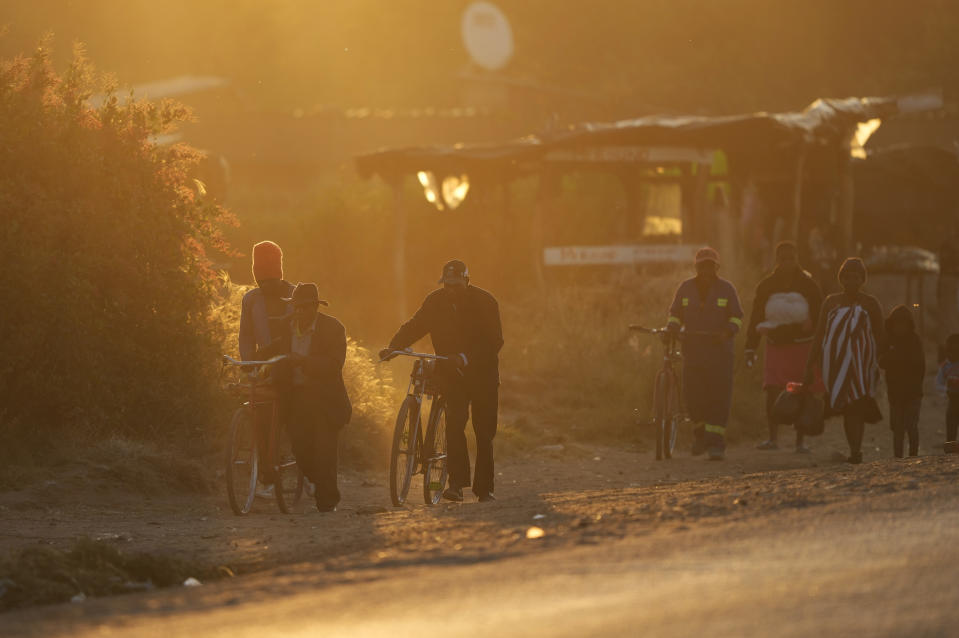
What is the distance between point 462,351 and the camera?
35.3 ft

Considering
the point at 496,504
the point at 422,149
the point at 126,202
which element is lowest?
the point at 496,504

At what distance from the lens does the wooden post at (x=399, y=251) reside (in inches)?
952

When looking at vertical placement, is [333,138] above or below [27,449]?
above

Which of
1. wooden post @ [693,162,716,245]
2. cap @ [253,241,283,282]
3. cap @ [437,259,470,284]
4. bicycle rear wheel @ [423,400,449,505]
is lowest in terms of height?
bicycle rear wheel @ [423,400,449,505]

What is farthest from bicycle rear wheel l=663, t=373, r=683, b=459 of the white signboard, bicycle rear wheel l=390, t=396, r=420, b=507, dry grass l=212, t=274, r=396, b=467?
the white signboard

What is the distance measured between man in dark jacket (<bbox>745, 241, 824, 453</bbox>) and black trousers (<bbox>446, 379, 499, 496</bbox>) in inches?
150

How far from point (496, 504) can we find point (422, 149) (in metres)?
14.7

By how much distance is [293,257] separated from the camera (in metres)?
27.5

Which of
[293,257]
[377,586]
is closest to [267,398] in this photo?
[377,586]

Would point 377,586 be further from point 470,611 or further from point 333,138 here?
point 333,138

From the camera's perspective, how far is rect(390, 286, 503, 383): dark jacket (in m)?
10.7

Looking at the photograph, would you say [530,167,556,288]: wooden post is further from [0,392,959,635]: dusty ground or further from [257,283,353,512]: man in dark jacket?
[257,283,353,512]: man in dark jacket

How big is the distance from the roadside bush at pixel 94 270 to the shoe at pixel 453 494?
318 centimetres

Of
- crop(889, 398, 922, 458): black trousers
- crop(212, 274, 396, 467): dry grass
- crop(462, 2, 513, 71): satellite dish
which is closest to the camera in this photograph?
Result: crop(889, 398, 922, 458): black trousers
